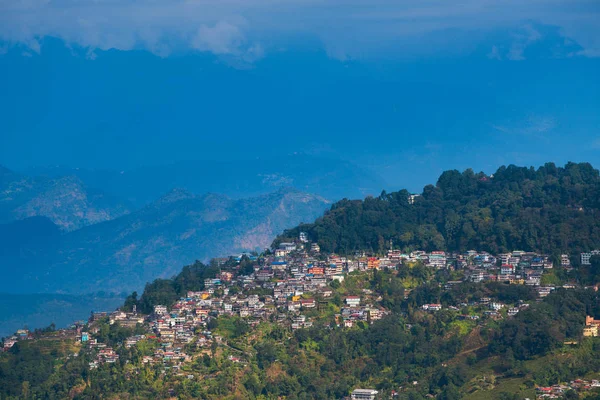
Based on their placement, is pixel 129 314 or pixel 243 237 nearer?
pixel 129 314

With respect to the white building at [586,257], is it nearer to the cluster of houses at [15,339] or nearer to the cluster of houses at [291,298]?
the cluster of houses at [291,298]

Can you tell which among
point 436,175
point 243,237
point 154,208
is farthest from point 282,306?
point 436,175

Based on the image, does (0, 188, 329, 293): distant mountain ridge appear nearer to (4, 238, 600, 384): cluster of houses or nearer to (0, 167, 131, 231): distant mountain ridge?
(0, 167, 131, 231): distant mountain ridge

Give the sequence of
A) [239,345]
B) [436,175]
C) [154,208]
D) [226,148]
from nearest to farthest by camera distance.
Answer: [239,345] → [154,208] → [436,175] → [226,148]

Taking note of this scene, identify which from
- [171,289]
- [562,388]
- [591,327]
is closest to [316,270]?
[171,289]

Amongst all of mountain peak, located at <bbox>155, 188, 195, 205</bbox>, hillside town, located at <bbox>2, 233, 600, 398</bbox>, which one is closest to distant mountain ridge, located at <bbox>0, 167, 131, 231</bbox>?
mountain peak, located at <bbox>155, 188, 195, 205</bbox>

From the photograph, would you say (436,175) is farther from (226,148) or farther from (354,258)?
(354,258)

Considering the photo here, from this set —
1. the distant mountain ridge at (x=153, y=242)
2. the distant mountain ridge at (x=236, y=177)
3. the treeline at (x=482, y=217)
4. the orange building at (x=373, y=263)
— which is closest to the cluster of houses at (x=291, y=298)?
the orange building at (x=373, y=263)
